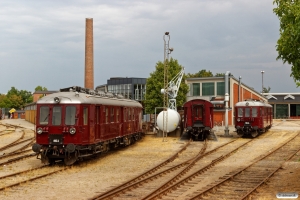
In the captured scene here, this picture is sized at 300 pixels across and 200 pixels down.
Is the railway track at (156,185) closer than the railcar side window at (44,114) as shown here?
Yes

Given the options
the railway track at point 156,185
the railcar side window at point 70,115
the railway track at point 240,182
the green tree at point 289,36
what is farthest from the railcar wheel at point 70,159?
the green tree at point 289,36

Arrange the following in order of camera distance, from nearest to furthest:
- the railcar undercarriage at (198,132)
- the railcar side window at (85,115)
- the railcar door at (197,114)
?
the railcar side window at (85,115) < the railcar undercarriage at (198,132) < the railcar door at (197,114)

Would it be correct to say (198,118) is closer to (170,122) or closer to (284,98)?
(170,122)

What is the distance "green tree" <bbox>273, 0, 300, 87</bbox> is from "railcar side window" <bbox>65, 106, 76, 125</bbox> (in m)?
8.74

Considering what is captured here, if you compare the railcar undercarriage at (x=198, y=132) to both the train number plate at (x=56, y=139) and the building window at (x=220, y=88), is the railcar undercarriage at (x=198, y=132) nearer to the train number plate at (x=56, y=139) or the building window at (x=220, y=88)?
the train number plate at (x=56, y=139)

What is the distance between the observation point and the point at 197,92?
189ft

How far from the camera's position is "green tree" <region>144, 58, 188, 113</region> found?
5365 cm

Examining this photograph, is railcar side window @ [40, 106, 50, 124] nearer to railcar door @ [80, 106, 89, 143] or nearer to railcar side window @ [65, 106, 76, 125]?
railcar side window @ [65, 106, 76, 125]

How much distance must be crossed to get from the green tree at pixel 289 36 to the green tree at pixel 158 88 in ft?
135

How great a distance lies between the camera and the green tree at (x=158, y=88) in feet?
176

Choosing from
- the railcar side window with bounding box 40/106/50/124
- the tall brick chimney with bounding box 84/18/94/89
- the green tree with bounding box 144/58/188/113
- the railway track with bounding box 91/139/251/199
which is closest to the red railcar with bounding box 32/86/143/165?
the railcar side window with bounding box 40/106/50/124

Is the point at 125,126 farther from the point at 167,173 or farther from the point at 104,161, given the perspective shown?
the point at 167,173

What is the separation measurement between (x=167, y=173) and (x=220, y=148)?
10.5m

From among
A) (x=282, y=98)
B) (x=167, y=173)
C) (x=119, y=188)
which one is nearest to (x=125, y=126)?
(x=167, y=173)
